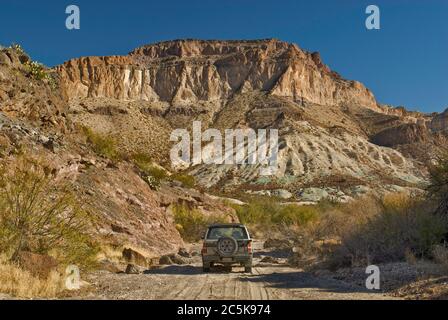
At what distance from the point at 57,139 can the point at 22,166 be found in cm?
803

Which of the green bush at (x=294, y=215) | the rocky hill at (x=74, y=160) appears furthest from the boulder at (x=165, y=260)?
the green bush at (x=294, y=215)

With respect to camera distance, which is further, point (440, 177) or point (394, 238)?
point (440, 177)

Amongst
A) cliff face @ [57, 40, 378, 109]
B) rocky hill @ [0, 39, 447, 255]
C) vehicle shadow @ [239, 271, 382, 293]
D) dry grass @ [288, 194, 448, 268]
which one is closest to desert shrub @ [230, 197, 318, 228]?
rocky hill @ [0, 39, 447, 255]

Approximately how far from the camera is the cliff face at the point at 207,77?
160 meters

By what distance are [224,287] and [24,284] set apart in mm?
4719

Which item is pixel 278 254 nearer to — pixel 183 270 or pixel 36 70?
pixel 183 270

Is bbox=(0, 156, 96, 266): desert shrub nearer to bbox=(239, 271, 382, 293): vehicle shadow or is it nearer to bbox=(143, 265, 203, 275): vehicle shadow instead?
bbox=(143, 265, 203, 275): vehicle shadow

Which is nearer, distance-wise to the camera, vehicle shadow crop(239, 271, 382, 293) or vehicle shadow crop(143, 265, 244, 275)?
vehicle shadow crop(239, 271, 382, 293)

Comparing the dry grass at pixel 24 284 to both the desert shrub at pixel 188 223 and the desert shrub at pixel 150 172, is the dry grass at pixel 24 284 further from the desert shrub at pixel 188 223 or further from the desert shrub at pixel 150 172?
the desert shrub at pixel 188 223

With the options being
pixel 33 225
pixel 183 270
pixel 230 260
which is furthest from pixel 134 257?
pixel 33 225

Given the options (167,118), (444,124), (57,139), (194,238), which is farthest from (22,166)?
(444,124)

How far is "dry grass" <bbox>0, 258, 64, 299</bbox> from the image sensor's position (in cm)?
1027

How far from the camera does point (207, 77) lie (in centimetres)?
17125

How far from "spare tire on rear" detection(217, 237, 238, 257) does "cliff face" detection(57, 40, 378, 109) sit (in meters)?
138
